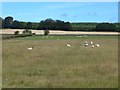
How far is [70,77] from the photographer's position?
53.3 feet

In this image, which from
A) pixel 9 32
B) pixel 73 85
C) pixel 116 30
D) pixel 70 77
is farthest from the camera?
pixel 116 30

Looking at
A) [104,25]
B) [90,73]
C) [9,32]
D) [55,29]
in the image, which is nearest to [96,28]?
[104,25]

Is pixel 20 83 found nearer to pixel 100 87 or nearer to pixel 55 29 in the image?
pixel 100 87

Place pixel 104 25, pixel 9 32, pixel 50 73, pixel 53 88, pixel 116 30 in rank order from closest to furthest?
pixel 53 88, pixel 50 73, pixel 9 32, pixel 116 30, pixel 104 25

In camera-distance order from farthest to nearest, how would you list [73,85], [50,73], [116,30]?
[116,30] → [50,73] → [73,85]

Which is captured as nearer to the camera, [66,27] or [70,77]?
[70,77]

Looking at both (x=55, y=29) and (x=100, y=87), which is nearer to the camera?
(x=100, y=87)

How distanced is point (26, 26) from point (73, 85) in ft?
472

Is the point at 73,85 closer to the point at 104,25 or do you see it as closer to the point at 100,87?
the point at 100,87

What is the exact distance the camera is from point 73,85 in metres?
13.5

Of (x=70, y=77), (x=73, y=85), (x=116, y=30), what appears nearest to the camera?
(x=73, y=85)

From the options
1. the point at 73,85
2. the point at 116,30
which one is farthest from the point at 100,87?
the point at 116,30

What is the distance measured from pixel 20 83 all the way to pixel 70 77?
9.80 ft

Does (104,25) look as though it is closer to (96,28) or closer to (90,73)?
(96,28)
